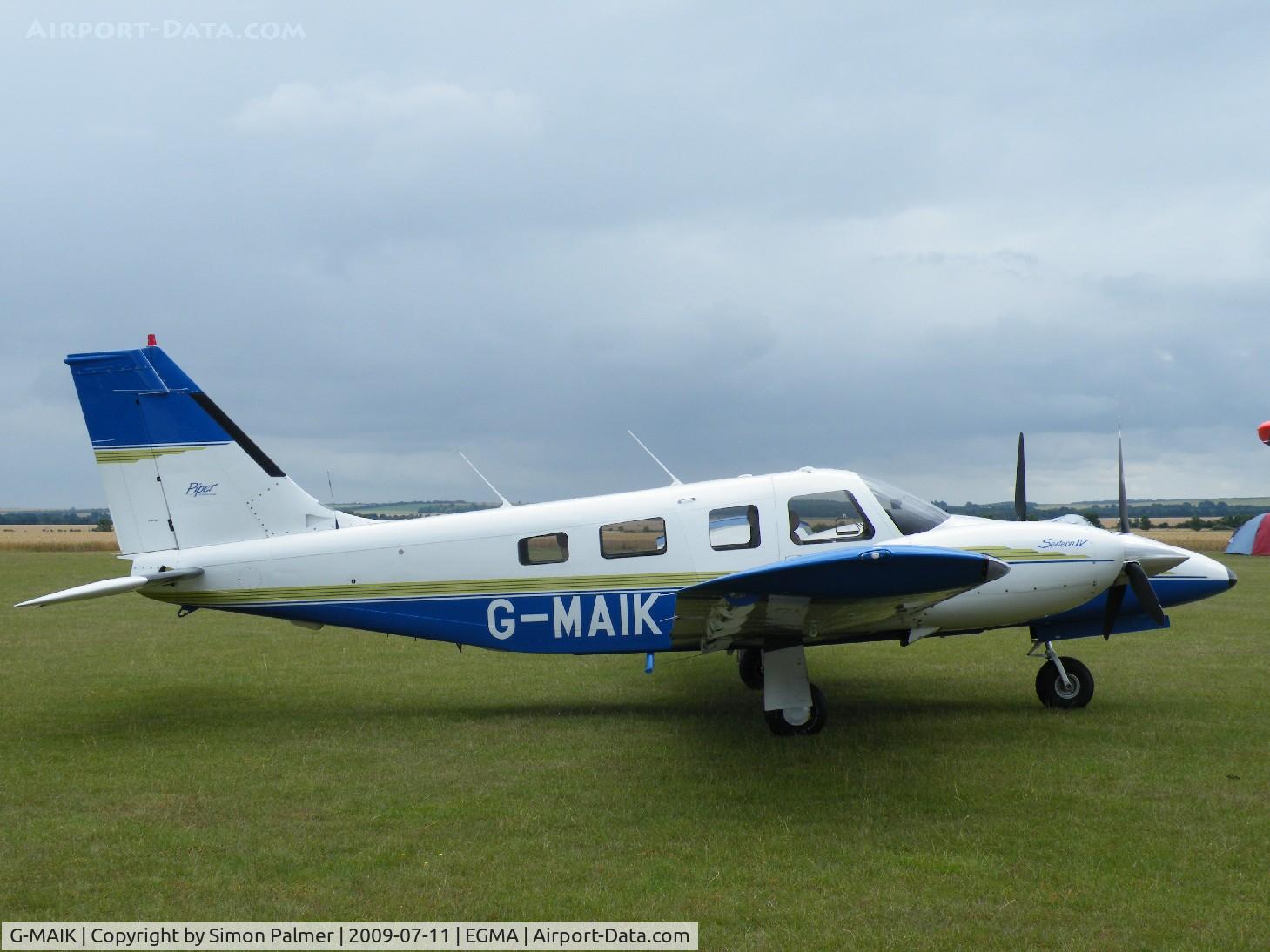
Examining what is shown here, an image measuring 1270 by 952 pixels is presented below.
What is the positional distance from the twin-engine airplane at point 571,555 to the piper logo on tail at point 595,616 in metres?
0.01

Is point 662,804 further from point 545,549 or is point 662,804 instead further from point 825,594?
point 545,549

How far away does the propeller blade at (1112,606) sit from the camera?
844 cm

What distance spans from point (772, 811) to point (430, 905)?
2380mm

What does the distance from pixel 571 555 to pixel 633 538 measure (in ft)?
1.95

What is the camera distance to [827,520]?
8.54m

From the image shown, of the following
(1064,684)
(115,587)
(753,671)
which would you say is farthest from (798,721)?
(115,587)

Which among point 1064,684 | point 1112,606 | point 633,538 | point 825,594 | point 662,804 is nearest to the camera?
point 662,804

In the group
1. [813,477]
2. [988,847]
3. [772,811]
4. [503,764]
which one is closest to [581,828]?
[772,811]

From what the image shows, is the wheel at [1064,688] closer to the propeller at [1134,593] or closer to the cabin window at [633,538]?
the propeller at [1134,593]

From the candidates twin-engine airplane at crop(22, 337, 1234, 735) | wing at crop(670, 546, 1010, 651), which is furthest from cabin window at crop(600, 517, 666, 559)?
wing at crop(670, 546, 1010, 651)

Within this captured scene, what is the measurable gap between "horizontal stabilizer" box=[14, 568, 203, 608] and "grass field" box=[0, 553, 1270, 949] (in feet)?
4.14

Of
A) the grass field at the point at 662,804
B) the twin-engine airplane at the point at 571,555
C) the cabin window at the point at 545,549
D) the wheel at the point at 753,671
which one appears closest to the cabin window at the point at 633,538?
the twin-engine airplane at the point at 571,555

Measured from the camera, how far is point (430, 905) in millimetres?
4797

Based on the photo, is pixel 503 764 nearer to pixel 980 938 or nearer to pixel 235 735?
pixel 235 735
